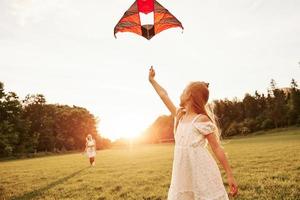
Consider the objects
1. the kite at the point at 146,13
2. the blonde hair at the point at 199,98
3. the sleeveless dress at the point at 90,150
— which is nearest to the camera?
the blonde hair at the point at 199,98

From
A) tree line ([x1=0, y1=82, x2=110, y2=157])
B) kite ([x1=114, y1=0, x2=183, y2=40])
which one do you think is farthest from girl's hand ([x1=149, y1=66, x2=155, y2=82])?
tree line ([x1=0, y1=82, x2=110, y2=157])

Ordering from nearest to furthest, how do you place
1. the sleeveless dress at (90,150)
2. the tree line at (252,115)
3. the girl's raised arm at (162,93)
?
the girl's raised arm at (162,93) → the sleeveless dress at (90,150) → the tree line at (252,115)

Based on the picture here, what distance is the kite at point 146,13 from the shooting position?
7344 mm

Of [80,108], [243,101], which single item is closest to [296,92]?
[243,101]

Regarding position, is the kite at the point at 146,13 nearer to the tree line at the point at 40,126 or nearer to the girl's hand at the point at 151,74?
the girl's hand at the point at 151,74

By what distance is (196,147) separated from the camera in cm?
465

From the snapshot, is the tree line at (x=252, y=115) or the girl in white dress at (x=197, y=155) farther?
the tree line at (x=252, y=115)

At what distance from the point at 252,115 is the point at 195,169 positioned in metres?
95.9

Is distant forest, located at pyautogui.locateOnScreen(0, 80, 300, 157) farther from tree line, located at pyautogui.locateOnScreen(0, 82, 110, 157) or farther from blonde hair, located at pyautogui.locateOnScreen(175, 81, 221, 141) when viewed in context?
blonde hair, located at pyautogui.locateOnScreen(175, 81, 221, 141)

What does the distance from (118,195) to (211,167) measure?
633cm

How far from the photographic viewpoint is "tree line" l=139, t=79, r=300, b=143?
3295 inches

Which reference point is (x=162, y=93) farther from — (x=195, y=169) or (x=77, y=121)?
(x=77, y=121)

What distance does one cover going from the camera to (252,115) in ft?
316

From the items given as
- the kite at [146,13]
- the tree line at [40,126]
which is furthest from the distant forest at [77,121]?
the kite at [146,13]
